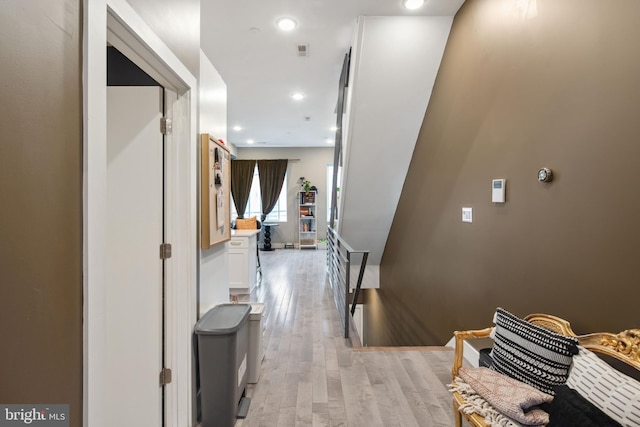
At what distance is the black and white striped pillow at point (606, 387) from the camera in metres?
1.02

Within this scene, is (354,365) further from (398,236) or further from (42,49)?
(42,49)

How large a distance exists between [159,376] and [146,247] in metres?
0.73

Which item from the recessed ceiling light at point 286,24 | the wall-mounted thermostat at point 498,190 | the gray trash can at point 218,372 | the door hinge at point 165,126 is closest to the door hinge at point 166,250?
the gray trash can at point 218,372

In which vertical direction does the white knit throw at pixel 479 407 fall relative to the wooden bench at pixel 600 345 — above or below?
below

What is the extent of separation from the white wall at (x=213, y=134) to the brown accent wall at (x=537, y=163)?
1956 millimetres

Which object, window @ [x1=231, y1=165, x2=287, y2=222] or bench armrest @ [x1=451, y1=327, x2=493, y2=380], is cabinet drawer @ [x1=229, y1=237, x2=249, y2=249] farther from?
window @ [x1=231, y1=165, x2=287, y2=222]

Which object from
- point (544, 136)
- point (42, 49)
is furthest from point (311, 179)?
point (42, 49)

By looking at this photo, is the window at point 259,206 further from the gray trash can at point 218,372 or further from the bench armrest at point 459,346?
the bench armrest at point 459,346

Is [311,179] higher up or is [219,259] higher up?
[311,179]

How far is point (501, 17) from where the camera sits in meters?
2.05

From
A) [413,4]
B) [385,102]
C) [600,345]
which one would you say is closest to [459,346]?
[600,345]

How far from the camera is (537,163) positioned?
173cm

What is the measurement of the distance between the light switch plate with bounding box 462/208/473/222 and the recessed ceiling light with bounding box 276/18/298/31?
2.24 m

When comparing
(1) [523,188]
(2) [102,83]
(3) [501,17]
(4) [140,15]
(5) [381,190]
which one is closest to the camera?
(2) [102,83]
